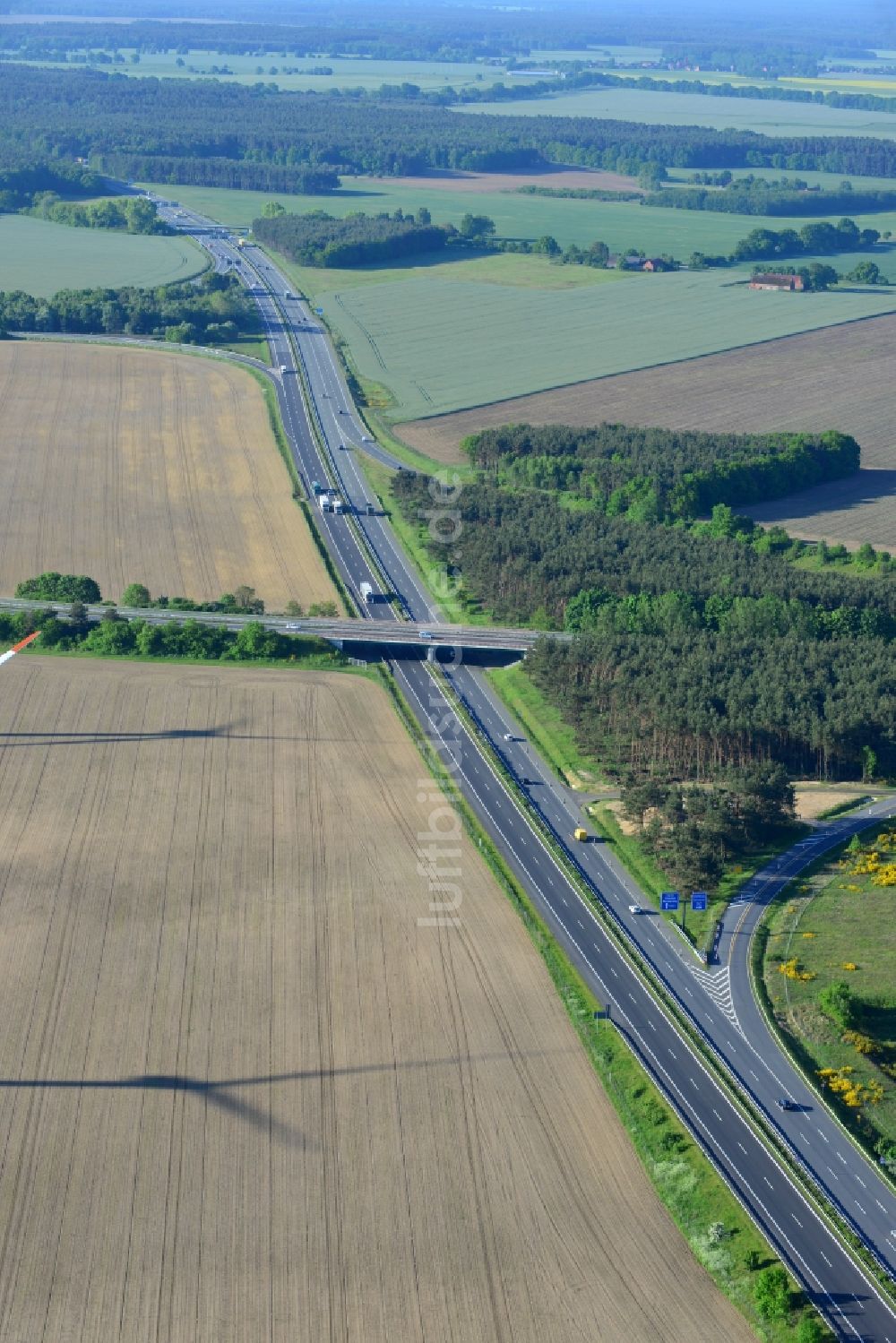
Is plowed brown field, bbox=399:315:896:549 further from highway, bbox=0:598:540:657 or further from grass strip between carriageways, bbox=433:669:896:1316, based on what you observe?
grass strip between carriageways, bbox=433:669:896:1316

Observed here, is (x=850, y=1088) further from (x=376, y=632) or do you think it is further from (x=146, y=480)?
(x=146, y=480)

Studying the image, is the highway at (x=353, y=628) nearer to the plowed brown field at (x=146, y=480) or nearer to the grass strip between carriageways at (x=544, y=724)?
the grass strip between carriageways at (x=544, y=724)

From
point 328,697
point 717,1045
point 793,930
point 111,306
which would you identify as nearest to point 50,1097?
point 717,1045

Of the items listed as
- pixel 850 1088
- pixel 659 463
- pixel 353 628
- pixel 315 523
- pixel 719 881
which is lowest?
pixel 850 1088

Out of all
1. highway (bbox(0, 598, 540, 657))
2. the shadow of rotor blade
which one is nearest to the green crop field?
highway (bbox(0, 598, 540, 657))

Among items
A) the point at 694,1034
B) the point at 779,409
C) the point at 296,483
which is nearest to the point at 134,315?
the point at 296,483
